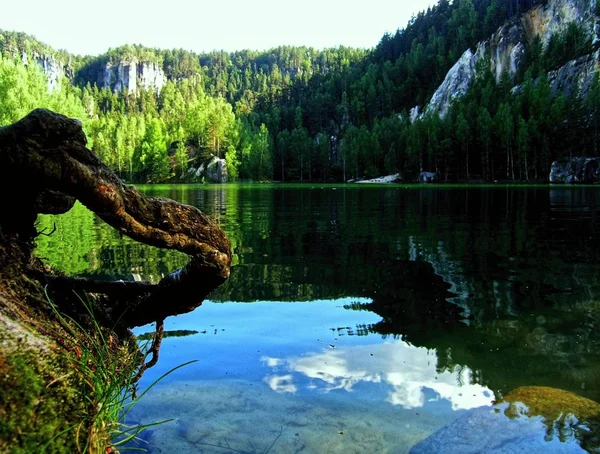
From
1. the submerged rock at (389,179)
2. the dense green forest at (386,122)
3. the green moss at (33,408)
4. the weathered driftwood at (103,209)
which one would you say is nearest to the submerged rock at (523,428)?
the weathered driftwood at (103,209)

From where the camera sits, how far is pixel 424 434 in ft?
15.3

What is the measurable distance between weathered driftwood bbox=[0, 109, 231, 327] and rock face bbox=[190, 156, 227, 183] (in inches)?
4799

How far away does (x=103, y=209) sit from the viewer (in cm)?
355

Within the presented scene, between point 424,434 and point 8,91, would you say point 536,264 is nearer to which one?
point 424,434

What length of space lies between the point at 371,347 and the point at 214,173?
122 metres

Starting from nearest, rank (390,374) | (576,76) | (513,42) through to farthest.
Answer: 1. (390,374)
2. (576,76)
3. (513,42)

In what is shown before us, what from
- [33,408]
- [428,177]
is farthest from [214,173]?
[33,408]

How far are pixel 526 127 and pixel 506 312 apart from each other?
8955 centimetres

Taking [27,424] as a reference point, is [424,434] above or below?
below

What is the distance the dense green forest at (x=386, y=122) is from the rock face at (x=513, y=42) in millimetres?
4982

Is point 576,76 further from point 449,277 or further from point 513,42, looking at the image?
point 449,277

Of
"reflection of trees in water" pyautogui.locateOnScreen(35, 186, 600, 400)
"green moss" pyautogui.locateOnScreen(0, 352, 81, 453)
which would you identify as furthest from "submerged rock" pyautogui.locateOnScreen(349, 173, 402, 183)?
"green moss" pyautogui.locateOnScreen(0, 352, 81, 453)

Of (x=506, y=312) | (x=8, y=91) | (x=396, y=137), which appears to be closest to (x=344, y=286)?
(x=506, y=312)

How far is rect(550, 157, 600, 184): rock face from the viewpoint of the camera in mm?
79250
